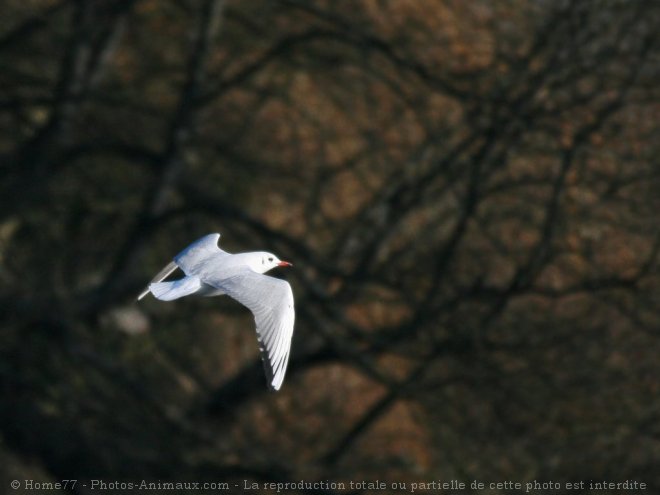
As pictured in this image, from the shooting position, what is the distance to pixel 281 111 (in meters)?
6.45

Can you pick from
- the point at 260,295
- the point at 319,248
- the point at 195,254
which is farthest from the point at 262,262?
the point at 319,248

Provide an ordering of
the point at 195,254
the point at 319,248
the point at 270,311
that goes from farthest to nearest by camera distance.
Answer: the point at 319,248, the point at 195,254, the point at 270,311

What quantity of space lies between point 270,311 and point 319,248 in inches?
109

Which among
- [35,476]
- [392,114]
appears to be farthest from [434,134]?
[35,476]

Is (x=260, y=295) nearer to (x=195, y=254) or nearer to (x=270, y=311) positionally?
(x=270, y=311)

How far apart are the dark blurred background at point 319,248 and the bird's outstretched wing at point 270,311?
234cm

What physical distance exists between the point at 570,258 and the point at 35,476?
121 inches

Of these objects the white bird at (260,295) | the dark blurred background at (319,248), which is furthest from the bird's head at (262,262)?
the dark blurred background at (319,248)

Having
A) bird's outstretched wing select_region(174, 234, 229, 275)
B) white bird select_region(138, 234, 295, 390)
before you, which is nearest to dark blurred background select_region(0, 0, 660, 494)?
bird's outstretched wing select_region(174, 234, 229, 275)

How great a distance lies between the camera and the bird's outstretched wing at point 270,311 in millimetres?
3340

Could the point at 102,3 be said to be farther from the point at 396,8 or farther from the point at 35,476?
the point at 35,476

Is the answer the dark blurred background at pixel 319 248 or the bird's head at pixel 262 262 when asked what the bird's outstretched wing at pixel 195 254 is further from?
the dark blurred background at pixel 319 248

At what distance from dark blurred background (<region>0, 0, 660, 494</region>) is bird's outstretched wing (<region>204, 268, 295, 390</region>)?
7.69ft

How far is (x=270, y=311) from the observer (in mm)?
3367
